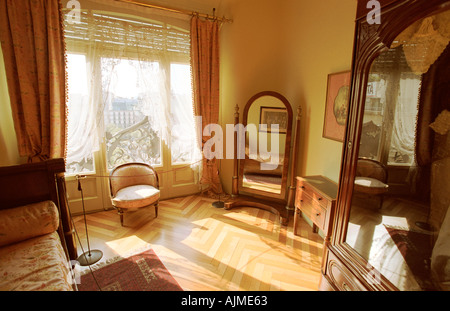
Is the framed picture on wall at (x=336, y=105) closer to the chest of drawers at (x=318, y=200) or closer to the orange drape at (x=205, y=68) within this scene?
the chest of drawers at (x=318, y=200)

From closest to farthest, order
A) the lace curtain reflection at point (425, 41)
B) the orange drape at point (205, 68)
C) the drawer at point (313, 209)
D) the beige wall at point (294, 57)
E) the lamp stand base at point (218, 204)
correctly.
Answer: the lace curtain reflection at point (425, 41) < the drawer at point (313, 209) < the beige wall at point (294, 57) < the orange drape at point (205, 68) < the lamp stand base at point (218, 204)

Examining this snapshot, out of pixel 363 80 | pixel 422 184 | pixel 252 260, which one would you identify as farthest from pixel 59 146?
pixel 422 184

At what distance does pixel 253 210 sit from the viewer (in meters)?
3.44

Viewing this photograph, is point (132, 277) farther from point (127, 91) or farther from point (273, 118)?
point (273, 118)

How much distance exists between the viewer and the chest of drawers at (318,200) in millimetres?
2061

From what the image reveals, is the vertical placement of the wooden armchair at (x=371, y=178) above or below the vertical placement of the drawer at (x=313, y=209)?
above

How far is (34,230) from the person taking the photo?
176 centimetres

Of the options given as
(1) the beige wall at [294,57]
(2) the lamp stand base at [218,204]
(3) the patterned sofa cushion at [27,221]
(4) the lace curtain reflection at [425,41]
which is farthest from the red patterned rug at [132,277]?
(4) the lace curtain reflection at [425,41]

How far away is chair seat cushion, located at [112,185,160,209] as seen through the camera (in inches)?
110

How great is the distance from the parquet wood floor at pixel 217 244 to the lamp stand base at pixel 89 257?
6cm

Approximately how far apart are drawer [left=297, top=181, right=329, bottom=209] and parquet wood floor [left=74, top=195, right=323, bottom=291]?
619 mm

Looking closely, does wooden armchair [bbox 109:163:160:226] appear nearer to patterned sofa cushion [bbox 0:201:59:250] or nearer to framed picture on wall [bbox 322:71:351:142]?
patterned sofa cushion [bbox 0:201:59:250]

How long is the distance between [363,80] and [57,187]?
8.12ft

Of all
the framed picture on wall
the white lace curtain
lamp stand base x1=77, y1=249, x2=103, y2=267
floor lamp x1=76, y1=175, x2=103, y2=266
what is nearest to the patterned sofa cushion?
floor lamp x1=76, y1=175, x2=103, y2=266
